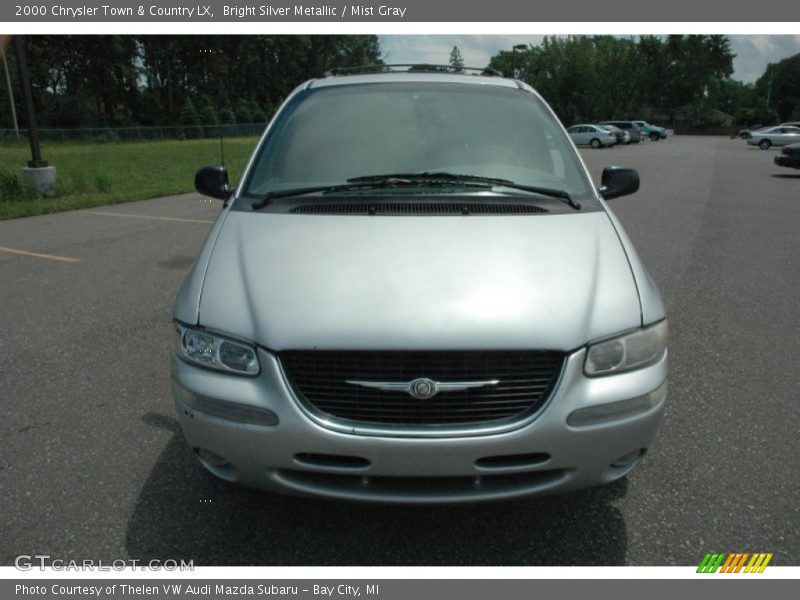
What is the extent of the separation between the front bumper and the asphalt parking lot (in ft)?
0.59

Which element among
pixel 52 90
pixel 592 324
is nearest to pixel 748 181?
pixel 592 324

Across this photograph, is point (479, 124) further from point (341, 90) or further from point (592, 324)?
point (592, 324)

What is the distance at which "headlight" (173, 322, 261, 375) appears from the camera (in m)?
2.37

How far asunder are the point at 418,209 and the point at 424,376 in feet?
3.38

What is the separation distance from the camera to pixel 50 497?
114 inches

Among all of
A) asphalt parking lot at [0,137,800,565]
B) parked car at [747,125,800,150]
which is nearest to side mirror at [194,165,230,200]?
asphalt parking lot at [0,137,800,565]

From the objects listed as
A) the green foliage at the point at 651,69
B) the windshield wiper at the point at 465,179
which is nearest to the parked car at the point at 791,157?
the windshield wiper at the point at 465,179

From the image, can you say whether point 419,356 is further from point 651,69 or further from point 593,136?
point 651,69

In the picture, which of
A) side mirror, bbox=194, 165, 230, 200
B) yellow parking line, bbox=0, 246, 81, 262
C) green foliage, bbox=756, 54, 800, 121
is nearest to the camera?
side mirror, bbox=194, 165, 230, 200

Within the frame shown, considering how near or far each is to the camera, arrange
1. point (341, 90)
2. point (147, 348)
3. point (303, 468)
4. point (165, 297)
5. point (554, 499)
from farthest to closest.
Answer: point (165, 297)
point (147, 348)
point (341, 90)
point (554, 499)
point (303, 468)

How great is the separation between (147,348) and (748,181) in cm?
1741

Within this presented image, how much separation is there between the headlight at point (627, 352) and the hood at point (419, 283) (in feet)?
0.16

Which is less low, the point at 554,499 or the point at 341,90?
the point at 341,90

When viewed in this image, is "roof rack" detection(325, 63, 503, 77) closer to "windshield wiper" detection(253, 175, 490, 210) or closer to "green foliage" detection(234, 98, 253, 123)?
"windshield wiper" detection(253, 175, 490, 210)
